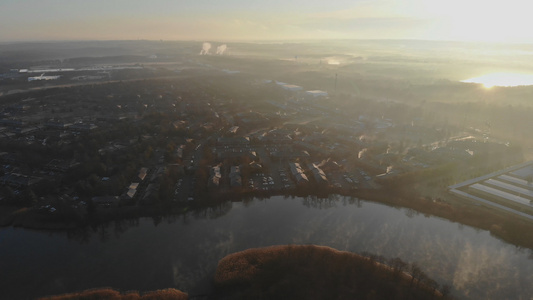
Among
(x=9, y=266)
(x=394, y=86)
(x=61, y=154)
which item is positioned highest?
(x=394, y=86)

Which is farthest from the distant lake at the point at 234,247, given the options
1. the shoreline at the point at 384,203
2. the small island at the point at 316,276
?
the small island at the point at 316,276

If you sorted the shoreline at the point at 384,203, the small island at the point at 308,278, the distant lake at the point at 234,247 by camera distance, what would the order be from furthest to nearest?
the shoreline at the point at 384,203 < the distant lake at the point at 234,247 < the small island at the point at 308,278

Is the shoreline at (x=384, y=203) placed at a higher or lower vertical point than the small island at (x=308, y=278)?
higher

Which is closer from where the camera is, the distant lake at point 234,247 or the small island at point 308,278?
the small island at point 308,278

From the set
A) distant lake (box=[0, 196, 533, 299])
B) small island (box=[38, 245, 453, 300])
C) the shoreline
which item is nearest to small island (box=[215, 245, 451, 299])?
small island (box=[38, 245, 453, 300])

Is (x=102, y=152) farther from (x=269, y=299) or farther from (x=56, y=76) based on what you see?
(x=56, y=76)

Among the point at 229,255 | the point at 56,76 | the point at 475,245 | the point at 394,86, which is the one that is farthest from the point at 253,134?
the point at 56,76

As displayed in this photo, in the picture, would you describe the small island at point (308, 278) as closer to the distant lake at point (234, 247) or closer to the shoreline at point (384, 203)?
the distant lake at point (234, 247)

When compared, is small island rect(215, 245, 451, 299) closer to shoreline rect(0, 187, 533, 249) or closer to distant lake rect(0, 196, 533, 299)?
distant lake rect(0, 196, 533, 299)
